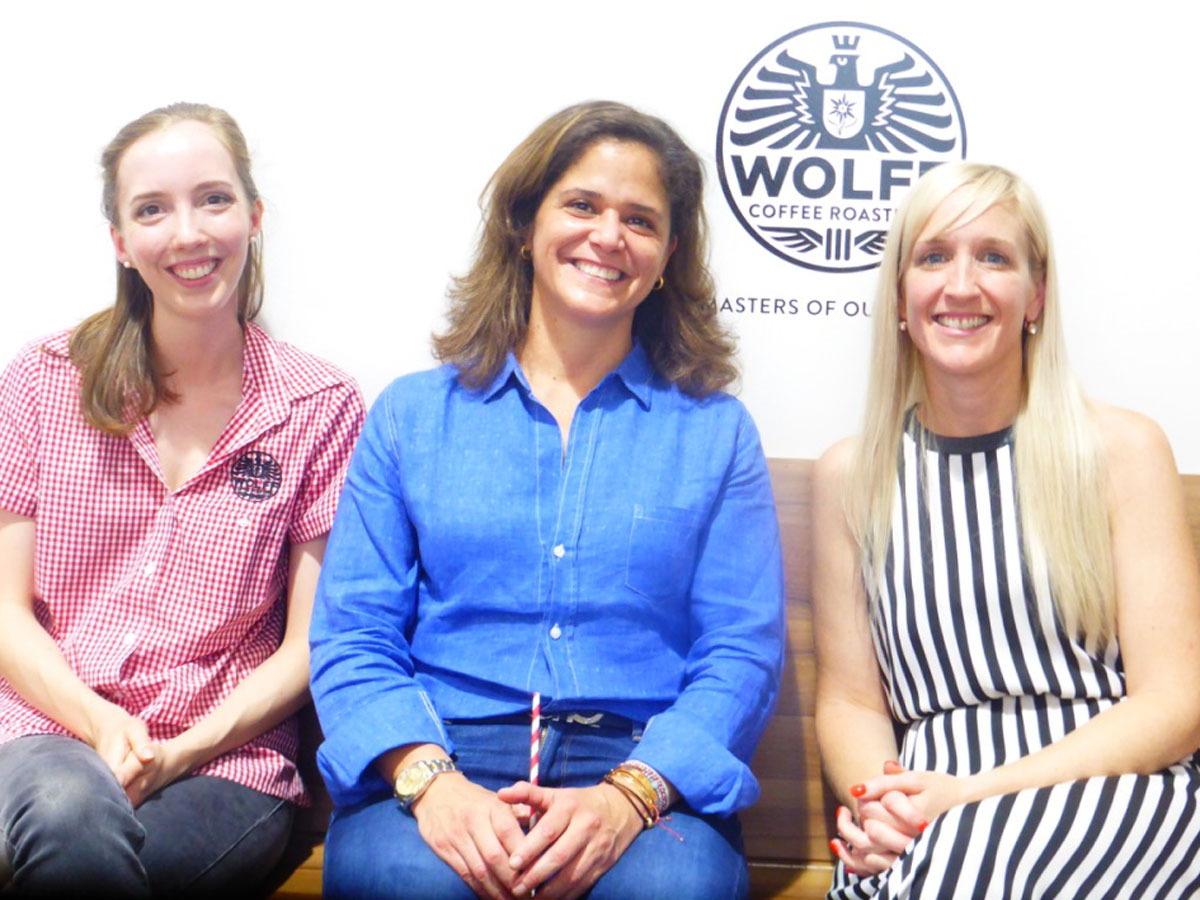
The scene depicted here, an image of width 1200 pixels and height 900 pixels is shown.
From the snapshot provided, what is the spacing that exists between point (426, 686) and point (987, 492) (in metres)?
0.85

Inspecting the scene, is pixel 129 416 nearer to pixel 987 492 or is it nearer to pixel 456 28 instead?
pixel 456 28

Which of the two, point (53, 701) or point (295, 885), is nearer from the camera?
point (53, 701)

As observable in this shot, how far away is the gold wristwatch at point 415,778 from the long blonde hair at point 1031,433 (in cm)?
69

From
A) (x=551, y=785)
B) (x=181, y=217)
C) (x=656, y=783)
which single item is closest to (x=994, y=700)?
(x=656, y=783)

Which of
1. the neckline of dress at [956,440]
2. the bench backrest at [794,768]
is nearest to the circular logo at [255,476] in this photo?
the bench backrest at [794,768]

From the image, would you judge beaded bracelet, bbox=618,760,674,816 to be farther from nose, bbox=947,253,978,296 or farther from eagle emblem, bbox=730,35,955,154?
eagle emblem, bbox=730,35,955,154

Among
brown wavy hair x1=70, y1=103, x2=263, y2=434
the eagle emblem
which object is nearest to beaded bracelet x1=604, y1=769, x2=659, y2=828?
brown wavy hair x1=70, y1=103, x2=263, y2=434

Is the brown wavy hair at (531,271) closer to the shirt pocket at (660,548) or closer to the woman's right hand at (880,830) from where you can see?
the shirt pocket at (660,548)

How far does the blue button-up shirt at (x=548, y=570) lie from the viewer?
6.23 feet

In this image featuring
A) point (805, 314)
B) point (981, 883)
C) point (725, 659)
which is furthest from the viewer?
point (805, 314)

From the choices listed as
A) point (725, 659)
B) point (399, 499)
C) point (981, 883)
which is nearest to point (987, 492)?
point (725, 659)

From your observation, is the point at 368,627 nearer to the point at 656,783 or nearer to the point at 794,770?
the point at 656,783

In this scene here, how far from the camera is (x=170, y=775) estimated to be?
1.95 m

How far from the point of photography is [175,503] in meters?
2.07
